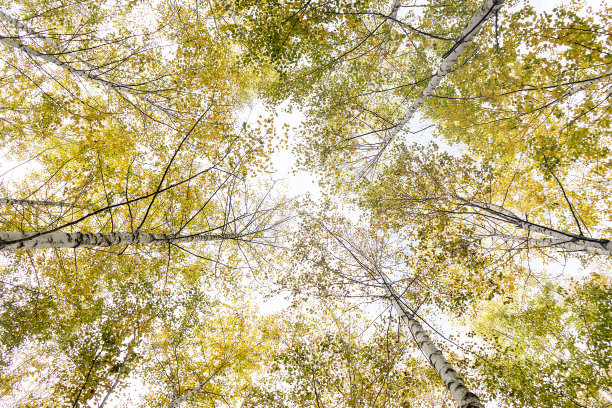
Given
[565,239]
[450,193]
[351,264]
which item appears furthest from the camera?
[351,264]

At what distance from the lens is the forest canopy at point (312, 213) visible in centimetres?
576

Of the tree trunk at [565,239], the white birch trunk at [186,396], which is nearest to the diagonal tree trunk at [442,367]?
the tree trunk at [565,239]

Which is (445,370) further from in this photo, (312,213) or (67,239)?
(67,239)

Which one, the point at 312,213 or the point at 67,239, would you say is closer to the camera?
the point at 67,239

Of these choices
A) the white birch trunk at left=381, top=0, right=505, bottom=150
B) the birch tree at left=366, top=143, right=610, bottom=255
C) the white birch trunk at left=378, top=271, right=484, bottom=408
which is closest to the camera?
the white birch trunk at left=381, top=0, right=505, bottom=150

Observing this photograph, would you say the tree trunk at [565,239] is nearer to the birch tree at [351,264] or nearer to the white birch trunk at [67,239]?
the birch tree at [351,264]

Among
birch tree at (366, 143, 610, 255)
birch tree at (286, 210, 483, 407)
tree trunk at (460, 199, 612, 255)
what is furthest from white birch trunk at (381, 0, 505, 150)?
birch tree at (286, 210, 483, 407)

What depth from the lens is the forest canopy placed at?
18.9ft

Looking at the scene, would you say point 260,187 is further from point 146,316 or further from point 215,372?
point 215,372

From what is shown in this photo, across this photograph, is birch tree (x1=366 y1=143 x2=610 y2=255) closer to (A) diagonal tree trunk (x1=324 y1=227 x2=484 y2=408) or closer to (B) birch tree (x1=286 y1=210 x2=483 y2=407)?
(B) birch tree (x1=286 y1=210 x2=483 y2=407)

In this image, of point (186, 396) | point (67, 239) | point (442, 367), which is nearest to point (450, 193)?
point (442, 367)

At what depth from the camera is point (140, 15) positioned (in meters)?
10.9

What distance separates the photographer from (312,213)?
9414 millimetres

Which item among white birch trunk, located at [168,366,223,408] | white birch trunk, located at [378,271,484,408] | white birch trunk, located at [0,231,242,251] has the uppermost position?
white birch trunk, located at [0,231,242,251]
